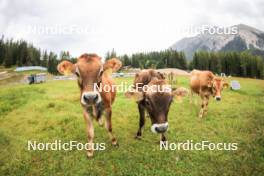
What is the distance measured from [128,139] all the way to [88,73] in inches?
140

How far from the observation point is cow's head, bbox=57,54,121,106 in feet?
19.8

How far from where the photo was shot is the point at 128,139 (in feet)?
28.5

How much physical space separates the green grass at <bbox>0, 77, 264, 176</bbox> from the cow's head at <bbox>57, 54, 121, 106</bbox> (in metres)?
2.19

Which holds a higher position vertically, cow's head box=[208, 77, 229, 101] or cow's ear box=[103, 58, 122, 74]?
cow's ear box=[103, 58, 122, 74]

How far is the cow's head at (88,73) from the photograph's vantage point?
19.8 ft

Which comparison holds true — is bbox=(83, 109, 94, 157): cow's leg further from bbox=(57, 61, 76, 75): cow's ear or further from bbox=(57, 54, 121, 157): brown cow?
bbox=(57, 61, 76, 75): cow's ear

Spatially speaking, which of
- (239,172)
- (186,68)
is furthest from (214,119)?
(186,68)

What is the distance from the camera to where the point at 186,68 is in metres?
58.7

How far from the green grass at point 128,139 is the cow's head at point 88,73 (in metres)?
2.19

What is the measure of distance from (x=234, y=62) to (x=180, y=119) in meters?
42.2

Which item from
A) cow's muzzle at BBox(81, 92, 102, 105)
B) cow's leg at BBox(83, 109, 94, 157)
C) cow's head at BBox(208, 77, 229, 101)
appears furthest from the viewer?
cow's head at BBox(208, 77, 229, 101)

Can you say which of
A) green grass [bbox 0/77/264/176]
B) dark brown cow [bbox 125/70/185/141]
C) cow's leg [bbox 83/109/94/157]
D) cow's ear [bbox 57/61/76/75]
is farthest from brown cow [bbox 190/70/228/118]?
cow's ear [bbox 57/61/76/75]

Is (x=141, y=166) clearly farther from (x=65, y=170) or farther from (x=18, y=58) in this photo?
(x=18, y=58)

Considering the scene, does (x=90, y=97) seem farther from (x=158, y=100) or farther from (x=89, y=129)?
(x=158, y=100)
